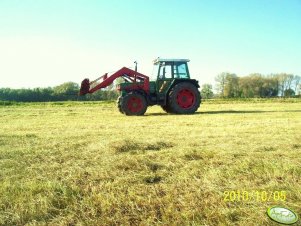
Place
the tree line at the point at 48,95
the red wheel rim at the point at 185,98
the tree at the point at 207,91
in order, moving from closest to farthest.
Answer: the red wheel rim at the point at 185,98
the tree line at the point at 48,95
the tree at the point at 207,91

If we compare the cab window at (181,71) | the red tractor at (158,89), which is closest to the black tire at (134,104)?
the red tractor at (158,89)

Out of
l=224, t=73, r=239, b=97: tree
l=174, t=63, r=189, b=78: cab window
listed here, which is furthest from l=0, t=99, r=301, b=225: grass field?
l=224, t=73, r=239, b=97: tree

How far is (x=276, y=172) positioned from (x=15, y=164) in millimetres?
3272

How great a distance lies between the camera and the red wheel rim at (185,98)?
1548cm

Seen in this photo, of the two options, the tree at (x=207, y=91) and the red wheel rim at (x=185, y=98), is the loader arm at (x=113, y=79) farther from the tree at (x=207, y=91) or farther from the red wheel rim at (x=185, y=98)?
the tree at (x=207, y=91)

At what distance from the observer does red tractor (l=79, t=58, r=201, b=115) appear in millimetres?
14664

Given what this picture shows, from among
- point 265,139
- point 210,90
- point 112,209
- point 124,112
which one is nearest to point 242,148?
point 265,139

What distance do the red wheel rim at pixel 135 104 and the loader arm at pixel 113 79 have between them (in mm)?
674

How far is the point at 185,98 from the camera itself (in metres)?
15.6

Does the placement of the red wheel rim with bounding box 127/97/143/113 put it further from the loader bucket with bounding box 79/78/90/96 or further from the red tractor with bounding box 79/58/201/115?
the loader bucket with bounding box 79/78/90/96

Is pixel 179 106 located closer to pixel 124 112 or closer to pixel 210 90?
pixel 124 112
